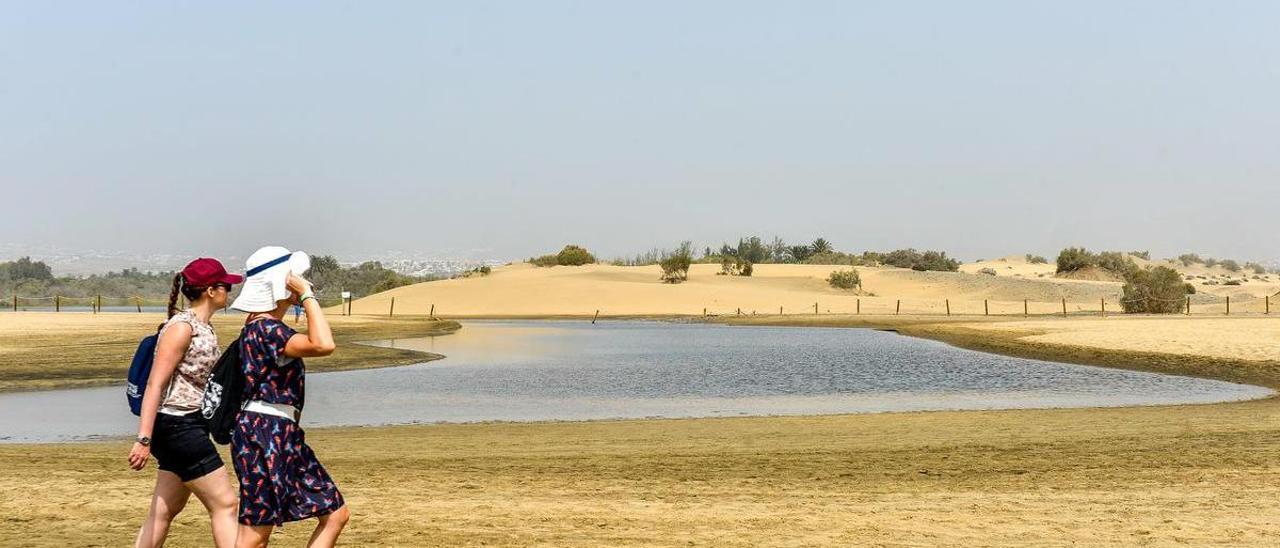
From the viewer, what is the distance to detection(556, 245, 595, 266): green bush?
133m

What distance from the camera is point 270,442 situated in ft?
18.7

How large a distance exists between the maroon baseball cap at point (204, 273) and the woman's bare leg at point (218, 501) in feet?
3.13

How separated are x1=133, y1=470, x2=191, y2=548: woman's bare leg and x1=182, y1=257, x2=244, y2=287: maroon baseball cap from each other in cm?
104

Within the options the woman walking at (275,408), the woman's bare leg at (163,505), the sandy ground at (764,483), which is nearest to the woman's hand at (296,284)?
the woman walking at (275,408)

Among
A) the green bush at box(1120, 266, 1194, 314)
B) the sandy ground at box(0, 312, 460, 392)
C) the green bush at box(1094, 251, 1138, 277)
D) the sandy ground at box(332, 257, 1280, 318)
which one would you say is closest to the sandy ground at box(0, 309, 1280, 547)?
the sandy ground at box(0, 312, 460, 392)

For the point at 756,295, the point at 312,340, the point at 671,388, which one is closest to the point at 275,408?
the point at 312,340

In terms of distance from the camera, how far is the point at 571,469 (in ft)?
41.1

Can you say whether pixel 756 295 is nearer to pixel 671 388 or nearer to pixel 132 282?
pixel 671 388

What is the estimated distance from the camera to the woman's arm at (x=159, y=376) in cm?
593

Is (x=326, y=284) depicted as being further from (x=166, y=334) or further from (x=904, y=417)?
(x=166, y=334)

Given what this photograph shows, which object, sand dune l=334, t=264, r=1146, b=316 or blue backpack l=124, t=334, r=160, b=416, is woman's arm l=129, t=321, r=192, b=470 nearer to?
blue backpack l=124, t=334, r=160, b=416

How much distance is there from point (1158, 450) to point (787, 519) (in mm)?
6296

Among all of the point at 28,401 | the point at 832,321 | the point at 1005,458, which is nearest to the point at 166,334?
the point at 1005,458

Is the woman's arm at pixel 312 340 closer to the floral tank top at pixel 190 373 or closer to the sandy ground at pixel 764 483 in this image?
the floral tank top at pixel 190 373
